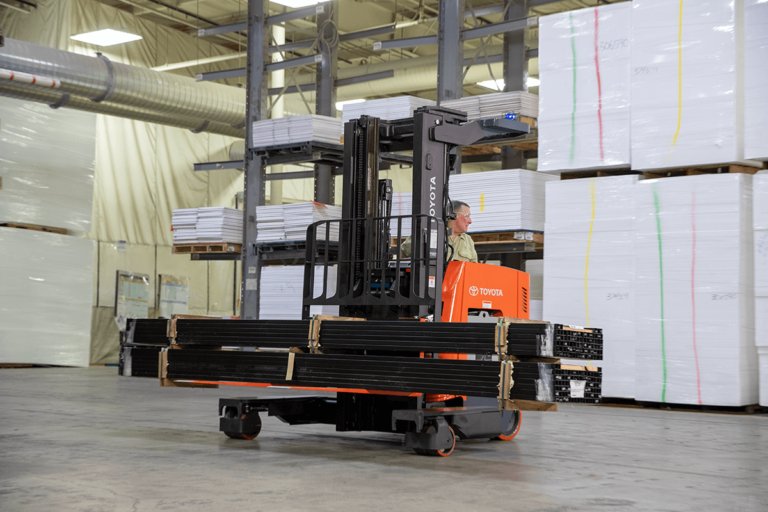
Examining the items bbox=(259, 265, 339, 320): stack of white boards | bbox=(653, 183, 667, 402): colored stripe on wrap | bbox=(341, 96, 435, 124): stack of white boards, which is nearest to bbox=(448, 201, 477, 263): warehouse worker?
bbox=(653, 183, 667, 402): colored stripe on wrap

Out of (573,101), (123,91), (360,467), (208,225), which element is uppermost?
(123,91)

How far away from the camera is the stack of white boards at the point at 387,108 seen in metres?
10.2

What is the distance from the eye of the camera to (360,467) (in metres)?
4.82

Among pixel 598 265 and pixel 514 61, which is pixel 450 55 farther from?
pixel 598 265

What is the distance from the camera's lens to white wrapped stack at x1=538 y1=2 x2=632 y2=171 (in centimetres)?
888

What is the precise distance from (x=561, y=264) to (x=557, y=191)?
66cm

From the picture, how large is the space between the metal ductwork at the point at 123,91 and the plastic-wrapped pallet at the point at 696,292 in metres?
7.87

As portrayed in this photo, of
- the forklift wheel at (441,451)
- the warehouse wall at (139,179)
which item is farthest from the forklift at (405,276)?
the warehouse wall at (139,179)

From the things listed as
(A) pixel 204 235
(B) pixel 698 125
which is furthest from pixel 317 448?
(A) pixel 204 235

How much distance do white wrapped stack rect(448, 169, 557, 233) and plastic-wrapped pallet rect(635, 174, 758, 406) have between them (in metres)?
1.13

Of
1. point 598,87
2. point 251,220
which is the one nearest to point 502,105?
point 598,87

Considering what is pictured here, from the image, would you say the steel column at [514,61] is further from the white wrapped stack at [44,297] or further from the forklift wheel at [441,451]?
the white wrapped stack at [44,297]

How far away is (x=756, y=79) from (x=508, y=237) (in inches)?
101

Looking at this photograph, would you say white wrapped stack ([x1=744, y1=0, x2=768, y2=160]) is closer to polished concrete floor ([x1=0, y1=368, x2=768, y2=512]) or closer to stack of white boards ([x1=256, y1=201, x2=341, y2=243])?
polished concrete floor ([x1=0, y1=368, x2=768, y2=512])
